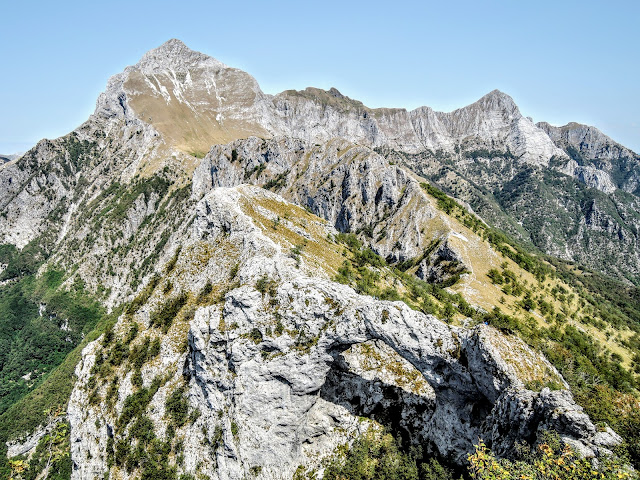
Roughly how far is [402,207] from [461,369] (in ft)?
361

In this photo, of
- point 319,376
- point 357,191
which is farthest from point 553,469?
point 357,191

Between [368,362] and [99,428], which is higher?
[368,362]

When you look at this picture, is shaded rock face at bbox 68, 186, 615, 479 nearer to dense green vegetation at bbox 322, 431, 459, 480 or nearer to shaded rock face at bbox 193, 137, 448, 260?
dense green vegetation at bbox 322, 431, 459, 480

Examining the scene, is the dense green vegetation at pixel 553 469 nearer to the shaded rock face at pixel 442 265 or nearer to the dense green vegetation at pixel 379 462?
the dense green vegetation at pixel 379 462

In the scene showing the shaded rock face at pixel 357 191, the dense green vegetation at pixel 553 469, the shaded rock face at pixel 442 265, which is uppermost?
the shaded rock face at pixel 357 191

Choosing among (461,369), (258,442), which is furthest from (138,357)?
(461,369)

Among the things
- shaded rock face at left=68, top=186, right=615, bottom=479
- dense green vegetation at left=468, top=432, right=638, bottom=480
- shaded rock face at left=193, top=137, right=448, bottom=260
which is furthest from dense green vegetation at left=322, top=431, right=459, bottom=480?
shaded rock face at left=193, top=137, right=448, bottom=260

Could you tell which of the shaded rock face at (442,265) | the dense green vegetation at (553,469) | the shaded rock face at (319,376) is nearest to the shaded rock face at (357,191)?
the shaded rock face at (442,265)

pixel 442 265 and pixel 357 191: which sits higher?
pixel 357 191

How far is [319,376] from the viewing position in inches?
1561

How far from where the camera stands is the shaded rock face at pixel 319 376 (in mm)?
33938

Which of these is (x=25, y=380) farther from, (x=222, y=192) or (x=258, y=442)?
(x=258, y=442)

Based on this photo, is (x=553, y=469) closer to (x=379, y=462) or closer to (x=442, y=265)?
(x=379, y=462)

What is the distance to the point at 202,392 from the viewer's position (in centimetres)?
4319
